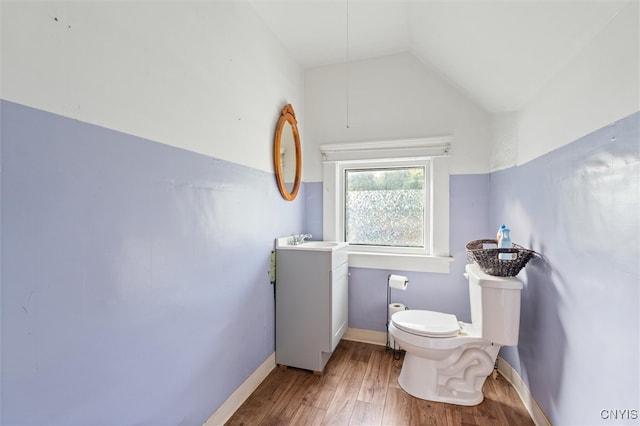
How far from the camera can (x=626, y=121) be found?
0.92m

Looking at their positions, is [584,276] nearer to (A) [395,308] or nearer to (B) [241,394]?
(A) [395,308]

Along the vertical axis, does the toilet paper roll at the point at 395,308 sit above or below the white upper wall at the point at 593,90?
below

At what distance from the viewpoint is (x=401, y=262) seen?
7.47 ft

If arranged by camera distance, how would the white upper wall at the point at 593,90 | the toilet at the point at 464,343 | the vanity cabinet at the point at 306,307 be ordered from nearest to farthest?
the white upper wall at the point at 593,90
the toilet at the point at 464,343
the vanity cabinet at the point at 306,307

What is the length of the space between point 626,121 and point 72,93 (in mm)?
1772

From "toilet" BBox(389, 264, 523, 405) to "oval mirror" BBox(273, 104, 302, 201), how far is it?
1289mm

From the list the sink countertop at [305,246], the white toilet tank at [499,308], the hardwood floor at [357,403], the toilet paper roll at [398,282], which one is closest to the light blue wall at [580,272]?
the white toilet tank at [499,308]

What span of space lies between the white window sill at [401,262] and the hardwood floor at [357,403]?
29.7 inches

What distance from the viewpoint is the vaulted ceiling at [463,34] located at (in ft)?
3.71

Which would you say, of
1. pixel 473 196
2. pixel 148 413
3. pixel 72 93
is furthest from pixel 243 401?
pixel 473 196

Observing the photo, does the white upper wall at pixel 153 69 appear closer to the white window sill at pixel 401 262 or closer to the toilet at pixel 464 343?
the white window sill at pixel 401 262

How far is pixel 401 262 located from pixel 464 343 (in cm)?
77

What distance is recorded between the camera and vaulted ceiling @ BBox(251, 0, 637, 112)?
1130mm

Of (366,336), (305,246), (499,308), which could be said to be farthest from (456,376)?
(305,246)
